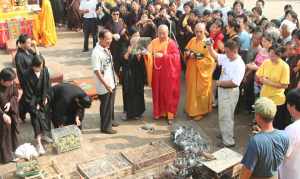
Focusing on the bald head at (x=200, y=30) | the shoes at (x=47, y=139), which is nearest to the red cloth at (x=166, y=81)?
the bald head at (x=200, y=30)

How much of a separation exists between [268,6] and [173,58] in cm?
1457

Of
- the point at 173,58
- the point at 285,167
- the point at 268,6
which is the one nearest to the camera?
the point at 285,167

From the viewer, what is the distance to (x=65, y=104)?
679 cm

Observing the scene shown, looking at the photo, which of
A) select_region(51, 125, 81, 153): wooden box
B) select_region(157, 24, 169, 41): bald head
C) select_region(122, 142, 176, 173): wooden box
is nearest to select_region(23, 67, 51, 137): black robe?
select_region(51, 125, 81, 153): wooden box

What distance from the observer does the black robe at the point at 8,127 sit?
248 inches

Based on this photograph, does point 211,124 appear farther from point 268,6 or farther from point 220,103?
point 268,6

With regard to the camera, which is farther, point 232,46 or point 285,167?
point 232,46

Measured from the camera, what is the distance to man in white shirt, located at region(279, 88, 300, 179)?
4195mm

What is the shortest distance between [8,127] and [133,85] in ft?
8.00

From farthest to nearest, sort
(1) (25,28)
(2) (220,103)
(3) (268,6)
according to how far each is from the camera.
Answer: (3) (268,6) → (1) (25,28) → (2) (220,103)

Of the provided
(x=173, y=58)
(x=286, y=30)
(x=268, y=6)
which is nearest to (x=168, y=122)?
(x=173, y=58)

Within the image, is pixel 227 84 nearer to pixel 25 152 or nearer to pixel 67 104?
pixel 67 104

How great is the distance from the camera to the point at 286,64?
6379 millimetres

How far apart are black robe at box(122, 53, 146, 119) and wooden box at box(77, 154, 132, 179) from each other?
168cm
